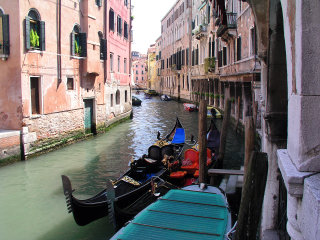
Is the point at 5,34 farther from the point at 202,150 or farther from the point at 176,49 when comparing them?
the point at 176,49

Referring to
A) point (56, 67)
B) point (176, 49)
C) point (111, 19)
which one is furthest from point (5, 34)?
point (176, 49)

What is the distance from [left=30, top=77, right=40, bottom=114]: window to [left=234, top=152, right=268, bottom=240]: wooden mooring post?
7.52 m

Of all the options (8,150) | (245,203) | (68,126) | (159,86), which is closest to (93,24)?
(68,126)

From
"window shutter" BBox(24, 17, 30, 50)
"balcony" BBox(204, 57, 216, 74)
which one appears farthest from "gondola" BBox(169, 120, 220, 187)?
"balcony" BBox(204, 57, 216, 74)

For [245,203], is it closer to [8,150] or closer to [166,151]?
[166,151]

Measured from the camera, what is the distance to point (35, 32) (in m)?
8.73

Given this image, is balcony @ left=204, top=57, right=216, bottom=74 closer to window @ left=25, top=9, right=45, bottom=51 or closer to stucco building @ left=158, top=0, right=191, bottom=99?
stucco building @ left=158, top=0, right=191, bottom=99

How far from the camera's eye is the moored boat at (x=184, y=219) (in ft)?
10.8

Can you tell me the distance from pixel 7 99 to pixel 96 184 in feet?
10.6

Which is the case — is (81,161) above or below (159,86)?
below

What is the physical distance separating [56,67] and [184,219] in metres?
7.33

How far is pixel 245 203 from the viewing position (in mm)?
2387

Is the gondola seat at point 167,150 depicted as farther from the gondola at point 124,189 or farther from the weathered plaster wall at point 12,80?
the weathered plaster wall at point 12,80

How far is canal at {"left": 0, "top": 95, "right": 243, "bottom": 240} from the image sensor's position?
4910 mm
